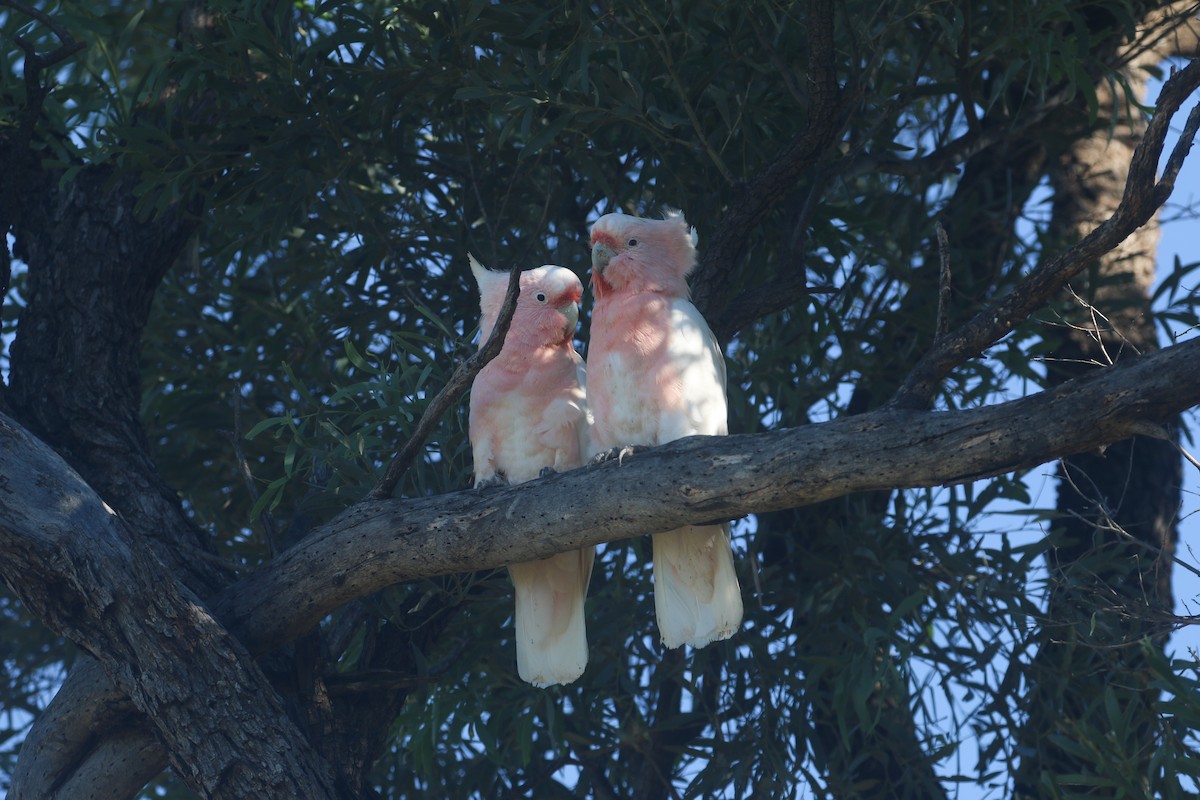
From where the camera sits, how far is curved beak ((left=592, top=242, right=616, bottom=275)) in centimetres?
320

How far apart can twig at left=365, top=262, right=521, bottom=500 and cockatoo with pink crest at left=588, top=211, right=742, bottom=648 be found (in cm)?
57

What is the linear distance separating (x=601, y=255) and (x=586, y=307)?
3.40ft

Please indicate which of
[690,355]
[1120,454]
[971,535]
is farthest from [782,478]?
[1120,454]

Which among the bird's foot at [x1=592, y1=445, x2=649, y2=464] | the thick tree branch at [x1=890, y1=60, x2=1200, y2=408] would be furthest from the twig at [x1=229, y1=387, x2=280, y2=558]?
the thick tree branch at [x1=890, y1=60, x2=1200, y2=408]

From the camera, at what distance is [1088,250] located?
2.19m

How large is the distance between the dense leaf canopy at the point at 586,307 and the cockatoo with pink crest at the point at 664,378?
219 millimetres

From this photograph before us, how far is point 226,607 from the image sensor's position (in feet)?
9.67

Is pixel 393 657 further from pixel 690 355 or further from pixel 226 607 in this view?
pixel 690 355

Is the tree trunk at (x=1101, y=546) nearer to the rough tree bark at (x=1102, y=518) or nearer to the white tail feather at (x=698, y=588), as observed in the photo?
the rough tree bark at (x=1102, y=518)

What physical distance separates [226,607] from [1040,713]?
223 centimetres

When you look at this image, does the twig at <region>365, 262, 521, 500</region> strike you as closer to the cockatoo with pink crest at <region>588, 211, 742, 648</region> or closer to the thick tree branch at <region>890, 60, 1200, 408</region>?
the cockatoo with pink crest at <region>588, 211, 742, 648</region>

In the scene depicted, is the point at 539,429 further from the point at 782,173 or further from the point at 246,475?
the point at 782,173

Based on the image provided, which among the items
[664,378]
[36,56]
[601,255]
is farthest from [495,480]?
[36,56]

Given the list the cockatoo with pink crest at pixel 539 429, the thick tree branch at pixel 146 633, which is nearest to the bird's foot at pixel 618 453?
the cockatoo with pink crest at pixel 539 429
